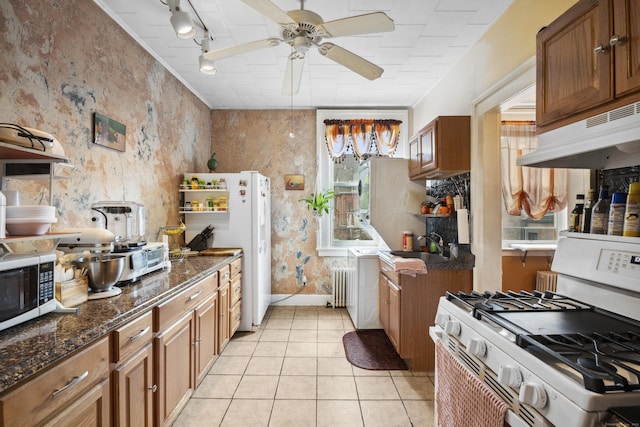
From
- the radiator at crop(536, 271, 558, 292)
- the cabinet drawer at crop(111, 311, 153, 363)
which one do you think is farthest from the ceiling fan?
the radiator at crop(536, 271, 558, 292)

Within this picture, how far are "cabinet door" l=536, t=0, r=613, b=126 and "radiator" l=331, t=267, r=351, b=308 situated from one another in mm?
3126

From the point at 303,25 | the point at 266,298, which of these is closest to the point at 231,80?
the point at 303,25

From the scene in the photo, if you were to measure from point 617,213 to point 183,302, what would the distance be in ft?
7.59

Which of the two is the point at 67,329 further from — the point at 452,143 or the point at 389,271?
the point at 452,143

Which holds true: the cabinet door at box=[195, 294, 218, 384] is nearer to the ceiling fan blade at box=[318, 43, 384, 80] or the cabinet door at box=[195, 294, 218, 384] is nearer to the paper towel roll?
the ceiling fan blade at box=[318, 43, 384, 80]

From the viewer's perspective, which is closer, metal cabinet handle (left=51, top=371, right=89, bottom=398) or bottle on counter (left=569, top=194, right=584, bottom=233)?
metal cabinet handle (left=51, top=371, right=89, bottom=398)

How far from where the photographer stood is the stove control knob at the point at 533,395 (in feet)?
2.96

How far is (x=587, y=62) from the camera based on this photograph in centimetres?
130

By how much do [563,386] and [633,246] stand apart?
28.6 inches

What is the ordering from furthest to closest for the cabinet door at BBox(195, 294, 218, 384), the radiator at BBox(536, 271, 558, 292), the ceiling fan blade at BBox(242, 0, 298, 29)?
1. the radiator at BBox(536, 271, 558, 292)
2. the cabinet door at BBox(195, 294, 218, 384)
3. the ceiling fan blade at BBox(242, 0, 298, 29)

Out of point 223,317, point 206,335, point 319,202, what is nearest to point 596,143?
point 206,335

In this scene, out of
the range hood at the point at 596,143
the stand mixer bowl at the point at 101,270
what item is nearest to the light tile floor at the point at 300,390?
the stand mixer bowl at the point at 101,270

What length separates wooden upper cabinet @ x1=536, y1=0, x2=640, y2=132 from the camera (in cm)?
113

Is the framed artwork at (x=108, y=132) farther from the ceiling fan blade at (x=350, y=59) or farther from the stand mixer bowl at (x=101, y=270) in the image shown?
the ceiling fan blade at (x=350, y=59)
